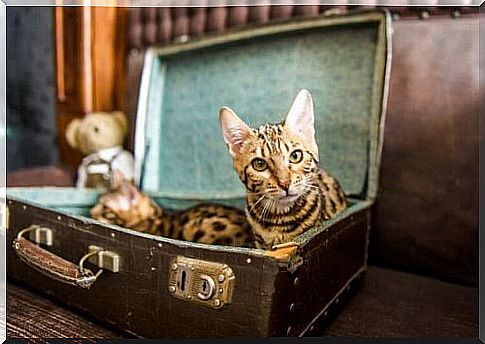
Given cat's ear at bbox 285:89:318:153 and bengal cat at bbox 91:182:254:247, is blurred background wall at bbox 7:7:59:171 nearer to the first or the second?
bengal cat at bbox 91:182:254:247

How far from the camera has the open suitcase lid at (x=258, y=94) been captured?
2.40 feet

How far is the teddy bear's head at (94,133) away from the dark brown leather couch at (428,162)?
0.99 ft

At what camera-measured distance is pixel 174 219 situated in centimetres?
77

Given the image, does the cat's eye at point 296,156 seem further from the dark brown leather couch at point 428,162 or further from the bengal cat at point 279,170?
the dark brown leather couch at point 428,162

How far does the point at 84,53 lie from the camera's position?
1035 millimetres

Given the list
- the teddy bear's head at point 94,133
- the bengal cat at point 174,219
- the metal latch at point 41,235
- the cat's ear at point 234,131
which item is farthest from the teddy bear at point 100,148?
the cat's ear at point 234,131

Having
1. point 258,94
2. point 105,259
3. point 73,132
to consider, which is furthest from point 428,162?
point 73,132

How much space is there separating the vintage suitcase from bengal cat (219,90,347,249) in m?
0.03

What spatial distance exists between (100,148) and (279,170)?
→ 1.78 ft

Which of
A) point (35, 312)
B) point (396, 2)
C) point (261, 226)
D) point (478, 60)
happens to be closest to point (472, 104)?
point (478, 60)

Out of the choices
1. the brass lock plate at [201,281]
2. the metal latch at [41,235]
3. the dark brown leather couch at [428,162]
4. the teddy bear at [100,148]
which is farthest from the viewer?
the teddy bear at [100,148]

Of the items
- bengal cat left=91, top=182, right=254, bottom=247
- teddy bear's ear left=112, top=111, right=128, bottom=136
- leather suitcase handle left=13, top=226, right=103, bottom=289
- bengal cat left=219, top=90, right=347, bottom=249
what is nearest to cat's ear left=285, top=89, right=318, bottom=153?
bengal cat left=219, top=90, right=347, bottom=249

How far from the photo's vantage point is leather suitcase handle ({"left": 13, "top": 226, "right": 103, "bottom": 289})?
0.56m

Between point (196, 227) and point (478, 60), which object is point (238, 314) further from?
point (478, 60)
